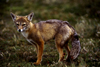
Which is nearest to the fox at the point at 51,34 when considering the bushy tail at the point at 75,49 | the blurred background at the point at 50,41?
the bushy tail at the point at 75,49

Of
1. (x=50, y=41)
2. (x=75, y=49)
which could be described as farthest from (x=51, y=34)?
(x=50, y=41)

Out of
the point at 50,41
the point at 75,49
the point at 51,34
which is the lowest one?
the point at 50,41

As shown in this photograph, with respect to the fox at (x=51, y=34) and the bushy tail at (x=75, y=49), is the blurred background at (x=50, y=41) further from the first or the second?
the fox at (x=51, y=34)

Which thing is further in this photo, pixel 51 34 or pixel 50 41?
pixel 50 41

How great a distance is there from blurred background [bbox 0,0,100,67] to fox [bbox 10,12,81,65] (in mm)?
371

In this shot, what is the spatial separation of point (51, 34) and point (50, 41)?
2.06 metres

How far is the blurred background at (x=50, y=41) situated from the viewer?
5.29 m

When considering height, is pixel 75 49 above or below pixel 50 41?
above

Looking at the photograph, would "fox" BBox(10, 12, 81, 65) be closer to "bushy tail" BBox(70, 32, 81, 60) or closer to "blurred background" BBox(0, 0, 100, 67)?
"bushy tail" BBox(70, 32, 81, 60)

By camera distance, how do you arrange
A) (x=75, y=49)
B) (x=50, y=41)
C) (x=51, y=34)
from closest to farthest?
(x=75, y=49), (x=51, y=34), (x=50, y=41)

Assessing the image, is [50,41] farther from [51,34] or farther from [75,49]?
[75,49]

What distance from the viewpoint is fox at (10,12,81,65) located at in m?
5.23

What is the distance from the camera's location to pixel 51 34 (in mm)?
5578

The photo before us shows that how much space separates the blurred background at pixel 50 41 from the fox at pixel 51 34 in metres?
0.37
